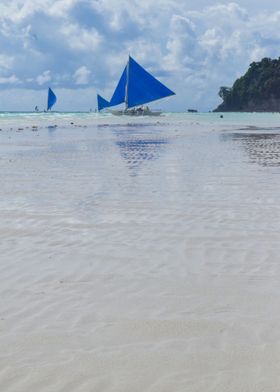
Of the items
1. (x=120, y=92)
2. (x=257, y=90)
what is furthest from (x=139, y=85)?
(x=257, y=90)

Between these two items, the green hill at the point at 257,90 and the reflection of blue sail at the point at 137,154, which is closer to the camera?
the reflection of blue sail at the point at 137,154

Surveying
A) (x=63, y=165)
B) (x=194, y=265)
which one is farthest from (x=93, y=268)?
(x=63, y=165)

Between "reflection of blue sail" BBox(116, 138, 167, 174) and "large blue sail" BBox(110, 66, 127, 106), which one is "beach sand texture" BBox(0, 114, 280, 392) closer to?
"reflection of blue sail" BBox(116, 138, 167, 174)

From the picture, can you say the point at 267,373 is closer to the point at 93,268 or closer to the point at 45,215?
the point at 93,268

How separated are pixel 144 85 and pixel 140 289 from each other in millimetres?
49871

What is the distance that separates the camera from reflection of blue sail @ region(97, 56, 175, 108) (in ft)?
173

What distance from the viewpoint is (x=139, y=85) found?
174ft

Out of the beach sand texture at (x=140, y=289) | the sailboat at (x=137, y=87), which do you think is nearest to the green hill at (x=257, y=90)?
the sailboat at (x=137, y=87)

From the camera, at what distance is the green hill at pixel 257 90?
118 meters

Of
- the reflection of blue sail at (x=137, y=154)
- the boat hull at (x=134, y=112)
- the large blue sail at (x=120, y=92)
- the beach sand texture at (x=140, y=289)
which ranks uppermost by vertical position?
the large blue sail at (x=120, y=92)

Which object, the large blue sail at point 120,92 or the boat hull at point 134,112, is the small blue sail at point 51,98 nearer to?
the boat hull at point 134,112

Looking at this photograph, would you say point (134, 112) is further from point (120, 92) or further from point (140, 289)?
point (140, 289)

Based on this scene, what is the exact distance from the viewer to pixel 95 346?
3.32 metres

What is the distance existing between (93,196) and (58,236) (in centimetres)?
261
